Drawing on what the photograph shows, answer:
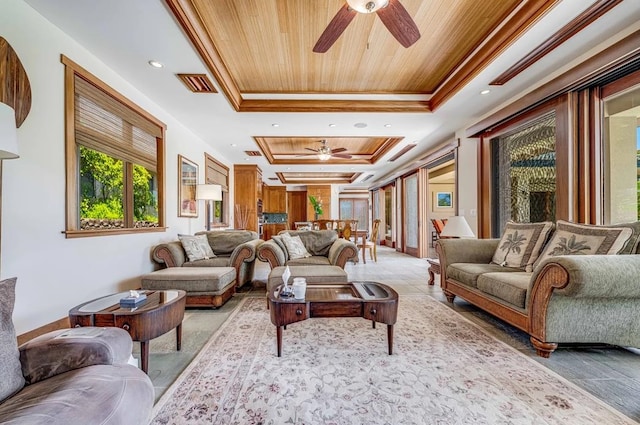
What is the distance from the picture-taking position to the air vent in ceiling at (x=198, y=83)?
3090mm

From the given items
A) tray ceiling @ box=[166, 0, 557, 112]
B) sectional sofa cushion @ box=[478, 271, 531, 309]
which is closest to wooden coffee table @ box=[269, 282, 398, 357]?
sectional sofa cushion @ box=[478, 271, 531, 309]

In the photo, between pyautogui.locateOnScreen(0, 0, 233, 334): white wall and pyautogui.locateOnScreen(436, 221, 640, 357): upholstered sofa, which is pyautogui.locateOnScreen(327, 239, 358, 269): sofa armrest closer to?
pyautogui.locateOnScreen(436, 221, 640, 357): upholstered sofa

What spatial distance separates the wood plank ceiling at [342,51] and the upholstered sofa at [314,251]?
1.83 m

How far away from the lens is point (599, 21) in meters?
2.24

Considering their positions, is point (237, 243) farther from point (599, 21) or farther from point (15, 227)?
point (599, 21)

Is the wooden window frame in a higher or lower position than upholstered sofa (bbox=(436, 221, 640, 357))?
higher

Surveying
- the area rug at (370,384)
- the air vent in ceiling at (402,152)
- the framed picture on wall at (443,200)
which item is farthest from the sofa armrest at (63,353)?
the framed picture on wall at (443,200)

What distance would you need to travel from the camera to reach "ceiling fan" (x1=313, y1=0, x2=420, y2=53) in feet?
6.34

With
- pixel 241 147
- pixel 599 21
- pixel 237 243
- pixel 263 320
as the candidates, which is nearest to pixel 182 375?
pixel 263 320

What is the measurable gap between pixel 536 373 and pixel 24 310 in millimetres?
3596

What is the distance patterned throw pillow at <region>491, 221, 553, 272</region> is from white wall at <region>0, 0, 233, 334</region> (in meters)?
4.21

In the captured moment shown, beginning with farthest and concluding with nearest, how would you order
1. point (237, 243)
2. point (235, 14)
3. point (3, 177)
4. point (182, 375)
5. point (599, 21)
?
point (237, 243), point (235, 14), point (599, 21), point (3, 177), point (182, 375)

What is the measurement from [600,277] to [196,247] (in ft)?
13.3

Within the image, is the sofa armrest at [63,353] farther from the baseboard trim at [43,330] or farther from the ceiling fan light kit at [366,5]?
the ceiling fan light kit at [366,5]
